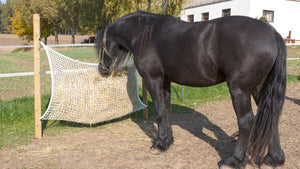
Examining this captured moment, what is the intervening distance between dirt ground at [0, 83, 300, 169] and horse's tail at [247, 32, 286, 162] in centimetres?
39

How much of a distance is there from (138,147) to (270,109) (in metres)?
1.80

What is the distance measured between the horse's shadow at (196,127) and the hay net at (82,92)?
0.62 meters

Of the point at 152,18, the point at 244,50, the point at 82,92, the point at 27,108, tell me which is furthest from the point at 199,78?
the point at 27,108

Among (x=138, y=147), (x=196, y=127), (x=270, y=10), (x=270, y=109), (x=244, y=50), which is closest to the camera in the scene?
(x=244, y=50)

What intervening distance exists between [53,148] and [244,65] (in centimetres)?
272

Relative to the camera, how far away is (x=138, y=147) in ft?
11.1

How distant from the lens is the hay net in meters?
3.67

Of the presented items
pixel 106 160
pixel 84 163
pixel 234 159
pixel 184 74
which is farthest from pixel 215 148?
pixel 84 163

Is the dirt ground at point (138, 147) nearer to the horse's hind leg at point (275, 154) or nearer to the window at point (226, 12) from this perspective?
the horse's hind leg at point (275, 154)

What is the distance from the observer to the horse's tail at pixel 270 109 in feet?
8.20

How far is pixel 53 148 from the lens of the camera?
333 cm

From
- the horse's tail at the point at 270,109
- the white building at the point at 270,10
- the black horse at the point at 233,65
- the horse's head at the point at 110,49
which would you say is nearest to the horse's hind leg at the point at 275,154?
the black horse at the point at 233,65

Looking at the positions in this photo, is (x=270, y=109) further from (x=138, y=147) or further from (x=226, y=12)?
(x=226, y=12)

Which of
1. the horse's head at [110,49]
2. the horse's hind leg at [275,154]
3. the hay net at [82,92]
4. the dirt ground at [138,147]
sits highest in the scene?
the horse's head at [110,49]
